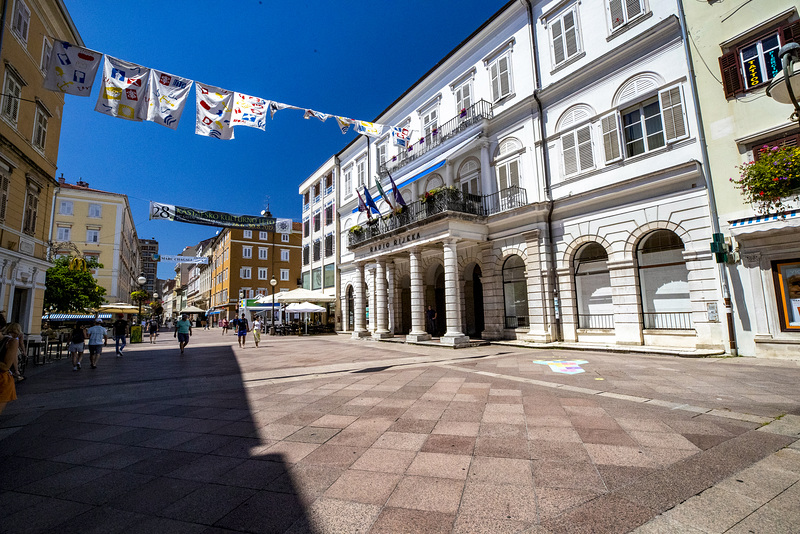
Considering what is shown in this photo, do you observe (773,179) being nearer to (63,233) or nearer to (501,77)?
(501,77)

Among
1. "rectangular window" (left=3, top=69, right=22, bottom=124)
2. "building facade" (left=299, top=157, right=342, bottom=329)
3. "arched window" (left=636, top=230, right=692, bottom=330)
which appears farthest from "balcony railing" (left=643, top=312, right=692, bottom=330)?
"rectangular window" (left=3, top=69, right=22, bottom=124)

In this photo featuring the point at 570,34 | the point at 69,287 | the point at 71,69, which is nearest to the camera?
the point at 71,69

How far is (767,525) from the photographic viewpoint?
259 centimetres

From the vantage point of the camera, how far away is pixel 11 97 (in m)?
12.9

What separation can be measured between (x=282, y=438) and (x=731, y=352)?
483 inches

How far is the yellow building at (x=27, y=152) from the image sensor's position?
1287cm

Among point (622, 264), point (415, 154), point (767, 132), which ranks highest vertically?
point (415, 154)

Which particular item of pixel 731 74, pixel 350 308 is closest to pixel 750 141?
pixel 731 74

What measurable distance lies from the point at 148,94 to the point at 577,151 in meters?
14.3

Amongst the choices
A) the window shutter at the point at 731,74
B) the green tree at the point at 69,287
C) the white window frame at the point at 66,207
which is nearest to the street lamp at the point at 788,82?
the window shutter at the point at 731,74

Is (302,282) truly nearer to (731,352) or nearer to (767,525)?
(731,352)

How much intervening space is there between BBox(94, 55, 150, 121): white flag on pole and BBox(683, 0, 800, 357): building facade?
622 inches

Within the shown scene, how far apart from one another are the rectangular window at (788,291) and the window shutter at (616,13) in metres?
9.66

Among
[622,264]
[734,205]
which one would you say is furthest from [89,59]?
[734,205]
